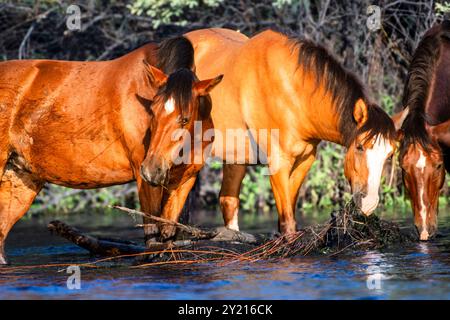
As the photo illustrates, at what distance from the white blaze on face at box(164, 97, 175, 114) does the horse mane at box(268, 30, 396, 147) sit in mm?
1292

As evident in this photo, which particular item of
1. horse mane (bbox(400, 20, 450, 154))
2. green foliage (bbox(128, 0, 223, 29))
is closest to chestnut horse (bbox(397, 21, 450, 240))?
horse mane (bbox(400, 20, 450, 154))

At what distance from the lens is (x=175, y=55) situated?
26.2 ft

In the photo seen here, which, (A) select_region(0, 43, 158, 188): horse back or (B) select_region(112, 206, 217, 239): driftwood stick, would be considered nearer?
(B) select_region(112, 206, 217, 239): driftwood stick

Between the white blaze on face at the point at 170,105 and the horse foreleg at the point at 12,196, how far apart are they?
6.34ft

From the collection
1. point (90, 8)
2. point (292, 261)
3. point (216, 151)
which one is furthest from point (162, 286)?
point (90, 8)

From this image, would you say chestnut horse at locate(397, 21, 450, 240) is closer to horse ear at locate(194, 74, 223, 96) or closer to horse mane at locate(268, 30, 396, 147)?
horse mane at locate(268, 30, 396, 147)

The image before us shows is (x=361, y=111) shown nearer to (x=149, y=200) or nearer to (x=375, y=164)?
(x=375, y=164)

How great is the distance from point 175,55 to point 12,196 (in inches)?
80.4

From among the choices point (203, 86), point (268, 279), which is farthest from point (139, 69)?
point (268, 279)

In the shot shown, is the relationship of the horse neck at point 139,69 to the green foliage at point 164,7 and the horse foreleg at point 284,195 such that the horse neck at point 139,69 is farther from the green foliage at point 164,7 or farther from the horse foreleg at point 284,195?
the green foliage at point 164,7

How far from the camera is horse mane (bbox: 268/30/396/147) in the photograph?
7174mm

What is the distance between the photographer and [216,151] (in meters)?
8.48

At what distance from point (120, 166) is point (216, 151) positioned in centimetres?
100

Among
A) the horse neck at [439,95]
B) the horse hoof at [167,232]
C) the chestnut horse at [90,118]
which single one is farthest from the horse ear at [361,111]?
the horse hoof at [167,232]
